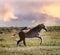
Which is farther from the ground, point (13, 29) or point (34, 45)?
point (13, 29)

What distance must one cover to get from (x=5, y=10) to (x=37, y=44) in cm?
63

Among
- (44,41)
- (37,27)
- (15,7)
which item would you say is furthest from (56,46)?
(15,7)

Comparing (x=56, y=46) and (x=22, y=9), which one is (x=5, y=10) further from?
(x=56, y=46)

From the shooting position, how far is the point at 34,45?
282 centimetres

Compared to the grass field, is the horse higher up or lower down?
higher up

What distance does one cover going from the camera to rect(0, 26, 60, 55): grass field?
2.80 meters

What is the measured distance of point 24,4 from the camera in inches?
114

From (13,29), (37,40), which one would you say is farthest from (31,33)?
(13,29)

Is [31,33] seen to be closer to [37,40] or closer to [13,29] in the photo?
[37,40]

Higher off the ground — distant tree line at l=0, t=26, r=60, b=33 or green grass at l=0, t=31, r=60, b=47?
distant tree line at l=0, t=26, r=60, b=33

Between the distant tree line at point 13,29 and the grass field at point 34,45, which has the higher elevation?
the distant tree line at point 13,29

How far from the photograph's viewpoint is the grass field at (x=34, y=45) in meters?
2.80

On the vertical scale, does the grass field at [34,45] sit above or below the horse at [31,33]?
below

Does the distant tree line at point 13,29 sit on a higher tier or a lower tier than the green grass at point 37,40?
higher
